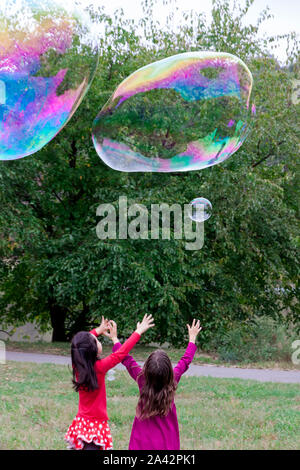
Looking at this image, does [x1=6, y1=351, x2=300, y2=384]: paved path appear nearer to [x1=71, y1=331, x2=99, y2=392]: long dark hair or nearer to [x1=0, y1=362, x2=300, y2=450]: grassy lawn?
[x1=0, y1=362, x2=300, y2=450]: grassy lawn

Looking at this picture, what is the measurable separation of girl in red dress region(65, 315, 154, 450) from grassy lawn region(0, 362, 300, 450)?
159 cm

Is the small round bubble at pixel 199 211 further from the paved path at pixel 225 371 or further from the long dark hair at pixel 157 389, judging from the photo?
the long dark hair at pixel 157 389

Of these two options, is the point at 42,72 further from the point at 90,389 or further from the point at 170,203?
the point at 170,203

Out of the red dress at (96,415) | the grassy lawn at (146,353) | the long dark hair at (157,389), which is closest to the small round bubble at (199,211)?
the grassy lawn at (146,353)

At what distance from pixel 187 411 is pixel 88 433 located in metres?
3.19

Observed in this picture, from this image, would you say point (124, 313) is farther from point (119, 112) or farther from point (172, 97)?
point (119, 112)

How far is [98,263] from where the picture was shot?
38.6 feet

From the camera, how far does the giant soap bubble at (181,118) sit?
23.0 ft

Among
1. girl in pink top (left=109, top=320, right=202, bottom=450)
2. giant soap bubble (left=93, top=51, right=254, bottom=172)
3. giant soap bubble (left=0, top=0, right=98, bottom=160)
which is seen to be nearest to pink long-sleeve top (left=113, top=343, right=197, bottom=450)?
girl in pink top (left=109, top=320, right=202, bottom=450)

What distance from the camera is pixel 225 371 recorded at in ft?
34.1

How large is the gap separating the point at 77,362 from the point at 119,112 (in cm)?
395

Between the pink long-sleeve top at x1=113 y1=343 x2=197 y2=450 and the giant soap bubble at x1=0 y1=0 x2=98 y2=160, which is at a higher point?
the giant soap bubble at x1=0 y1=0 x2=98 y2=160

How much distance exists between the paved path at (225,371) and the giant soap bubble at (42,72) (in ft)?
15.0

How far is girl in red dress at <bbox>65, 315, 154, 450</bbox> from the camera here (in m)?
3.72
